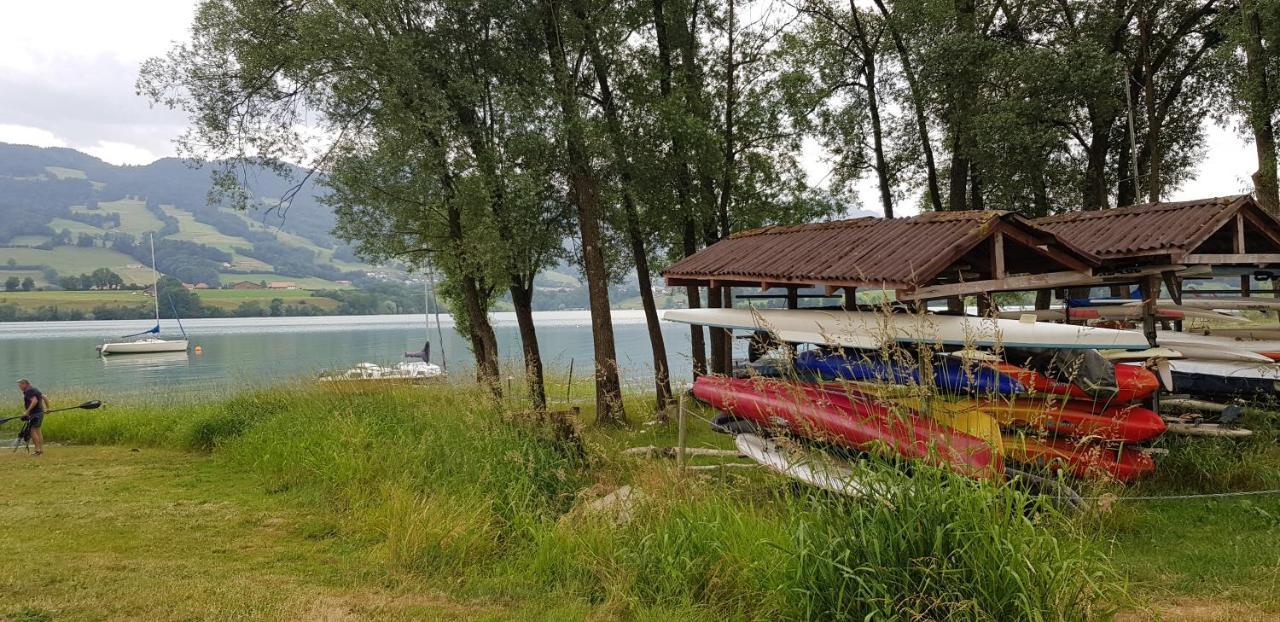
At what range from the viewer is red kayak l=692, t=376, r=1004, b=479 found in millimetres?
3824

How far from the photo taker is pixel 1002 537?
11.2 feet

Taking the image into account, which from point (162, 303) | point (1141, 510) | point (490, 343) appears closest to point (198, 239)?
point (162, 303)

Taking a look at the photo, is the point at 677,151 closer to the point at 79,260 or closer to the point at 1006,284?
the point at 1006,284

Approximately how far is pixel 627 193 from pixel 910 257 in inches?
279

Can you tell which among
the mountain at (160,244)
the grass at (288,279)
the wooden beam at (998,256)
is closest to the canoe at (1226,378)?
the wooden beam at (998,256)

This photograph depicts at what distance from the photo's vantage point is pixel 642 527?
17.6 ft

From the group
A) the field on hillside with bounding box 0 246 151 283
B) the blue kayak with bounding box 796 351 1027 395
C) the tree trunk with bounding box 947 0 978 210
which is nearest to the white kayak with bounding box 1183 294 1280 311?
the tree trunk with bounding box 947 0 978 210

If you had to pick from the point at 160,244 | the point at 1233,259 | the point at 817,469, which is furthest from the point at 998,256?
the point at 160,244

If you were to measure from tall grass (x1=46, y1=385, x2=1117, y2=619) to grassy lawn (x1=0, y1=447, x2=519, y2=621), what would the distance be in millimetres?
368

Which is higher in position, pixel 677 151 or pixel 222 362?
pixel 677 151

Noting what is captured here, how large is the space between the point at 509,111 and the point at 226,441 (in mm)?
6885

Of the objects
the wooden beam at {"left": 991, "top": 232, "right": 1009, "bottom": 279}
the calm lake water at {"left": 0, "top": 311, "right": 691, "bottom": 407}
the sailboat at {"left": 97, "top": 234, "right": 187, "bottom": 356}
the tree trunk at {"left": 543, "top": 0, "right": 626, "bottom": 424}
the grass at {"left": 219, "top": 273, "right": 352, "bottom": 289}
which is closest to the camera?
the wooden beam at {"left": 991, "top": 232, "right": 1009, "bottom": 279}

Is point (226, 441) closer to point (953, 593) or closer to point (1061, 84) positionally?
point (953, 593)

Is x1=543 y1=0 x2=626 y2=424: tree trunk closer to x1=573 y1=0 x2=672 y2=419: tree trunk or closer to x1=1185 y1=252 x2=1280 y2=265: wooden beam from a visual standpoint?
x1=573 y1=0 x2=672 y2=419: tree trunk
